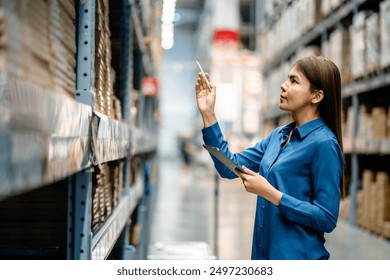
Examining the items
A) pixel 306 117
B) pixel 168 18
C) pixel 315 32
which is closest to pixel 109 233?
pixel 306 117

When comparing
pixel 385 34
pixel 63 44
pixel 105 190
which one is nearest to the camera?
pixel 63 44

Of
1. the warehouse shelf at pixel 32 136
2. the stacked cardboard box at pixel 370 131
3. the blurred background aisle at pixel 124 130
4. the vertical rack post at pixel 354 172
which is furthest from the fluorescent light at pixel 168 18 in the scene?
the vertical rack post at pixel 354 172

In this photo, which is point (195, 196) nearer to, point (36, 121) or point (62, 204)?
point (62, 204)

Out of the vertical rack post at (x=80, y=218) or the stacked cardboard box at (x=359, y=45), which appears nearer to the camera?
the vertical rack post at (x=80, y=218)

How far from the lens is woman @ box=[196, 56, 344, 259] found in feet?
5.38

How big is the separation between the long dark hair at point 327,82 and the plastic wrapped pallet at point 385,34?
3.03 meters

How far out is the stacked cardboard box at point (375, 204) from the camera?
4773mm

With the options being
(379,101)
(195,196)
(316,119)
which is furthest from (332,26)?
(316,119)

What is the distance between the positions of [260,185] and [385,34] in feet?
11.2

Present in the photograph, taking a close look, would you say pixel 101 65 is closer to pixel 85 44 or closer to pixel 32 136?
pixel 85 44

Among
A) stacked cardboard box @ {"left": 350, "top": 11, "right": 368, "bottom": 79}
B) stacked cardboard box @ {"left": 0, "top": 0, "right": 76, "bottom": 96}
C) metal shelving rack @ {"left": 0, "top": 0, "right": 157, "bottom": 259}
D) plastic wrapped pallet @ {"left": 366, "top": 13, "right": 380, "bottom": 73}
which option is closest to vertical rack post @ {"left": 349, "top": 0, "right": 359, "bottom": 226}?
stacked cardboard box @ {"left": 350, "top": 11, "right": 368, "bottom": 79}

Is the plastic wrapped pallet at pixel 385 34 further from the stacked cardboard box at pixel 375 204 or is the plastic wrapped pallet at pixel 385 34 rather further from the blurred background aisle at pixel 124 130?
the stacked cardboard box at pixel 375 204

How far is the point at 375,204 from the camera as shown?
4.98 m

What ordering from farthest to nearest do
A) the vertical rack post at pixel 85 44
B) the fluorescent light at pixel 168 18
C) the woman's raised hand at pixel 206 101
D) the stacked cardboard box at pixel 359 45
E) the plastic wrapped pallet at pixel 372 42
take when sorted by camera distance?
the stacked cardboard box at pixel 359 45
the plastic wrapped pallet at pixel 372 42
the fluorescent light at pixel 168 18
the woman's raised hand at pixel 206 101
the vertical rack post at pixel 85 44
